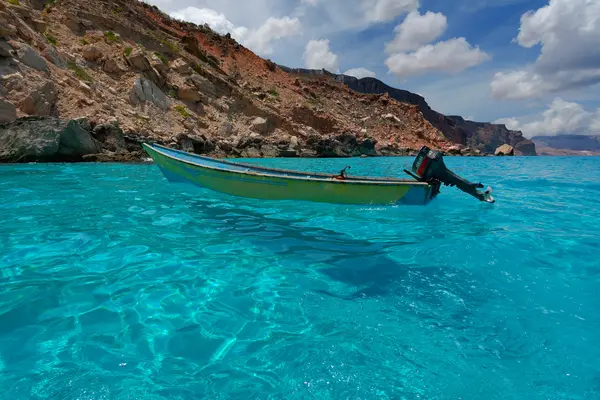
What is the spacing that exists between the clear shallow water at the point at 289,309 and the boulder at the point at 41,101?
14.0 metres

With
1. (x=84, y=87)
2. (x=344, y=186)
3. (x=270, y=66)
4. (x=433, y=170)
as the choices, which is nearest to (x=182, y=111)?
(x=84, y=87)

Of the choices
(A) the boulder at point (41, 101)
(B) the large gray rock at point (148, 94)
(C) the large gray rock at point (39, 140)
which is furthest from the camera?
(B) the large gray rock at point (148, 94)

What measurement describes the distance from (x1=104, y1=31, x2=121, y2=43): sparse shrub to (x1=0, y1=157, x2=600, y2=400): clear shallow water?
94.3 ft

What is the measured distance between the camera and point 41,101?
60.6 feet

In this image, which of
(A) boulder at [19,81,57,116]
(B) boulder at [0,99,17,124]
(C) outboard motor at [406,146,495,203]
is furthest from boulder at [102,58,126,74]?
(C) outboard motor at [406,146,495,203]

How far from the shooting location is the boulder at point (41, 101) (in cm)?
1773

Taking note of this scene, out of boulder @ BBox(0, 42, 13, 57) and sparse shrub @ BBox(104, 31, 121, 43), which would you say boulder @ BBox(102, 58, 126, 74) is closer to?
sparse shrub @ BBox(104, 31, 121, 43)

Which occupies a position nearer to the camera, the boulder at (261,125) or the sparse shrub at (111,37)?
the sparse shrub at (111,37)

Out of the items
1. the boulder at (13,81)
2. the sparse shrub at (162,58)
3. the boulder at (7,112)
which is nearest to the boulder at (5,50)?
the boulder at (13,81)

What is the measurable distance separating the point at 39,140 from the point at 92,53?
15312mm

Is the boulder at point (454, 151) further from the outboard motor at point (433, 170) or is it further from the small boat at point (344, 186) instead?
the outboard motor at point (433, 170)

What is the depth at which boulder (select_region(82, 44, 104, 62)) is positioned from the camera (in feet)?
87.1

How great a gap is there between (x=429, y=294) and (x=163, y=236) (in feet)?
14.9

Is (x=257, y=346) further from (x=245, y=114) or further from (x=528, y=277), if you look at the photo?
(x=245, y=114)
